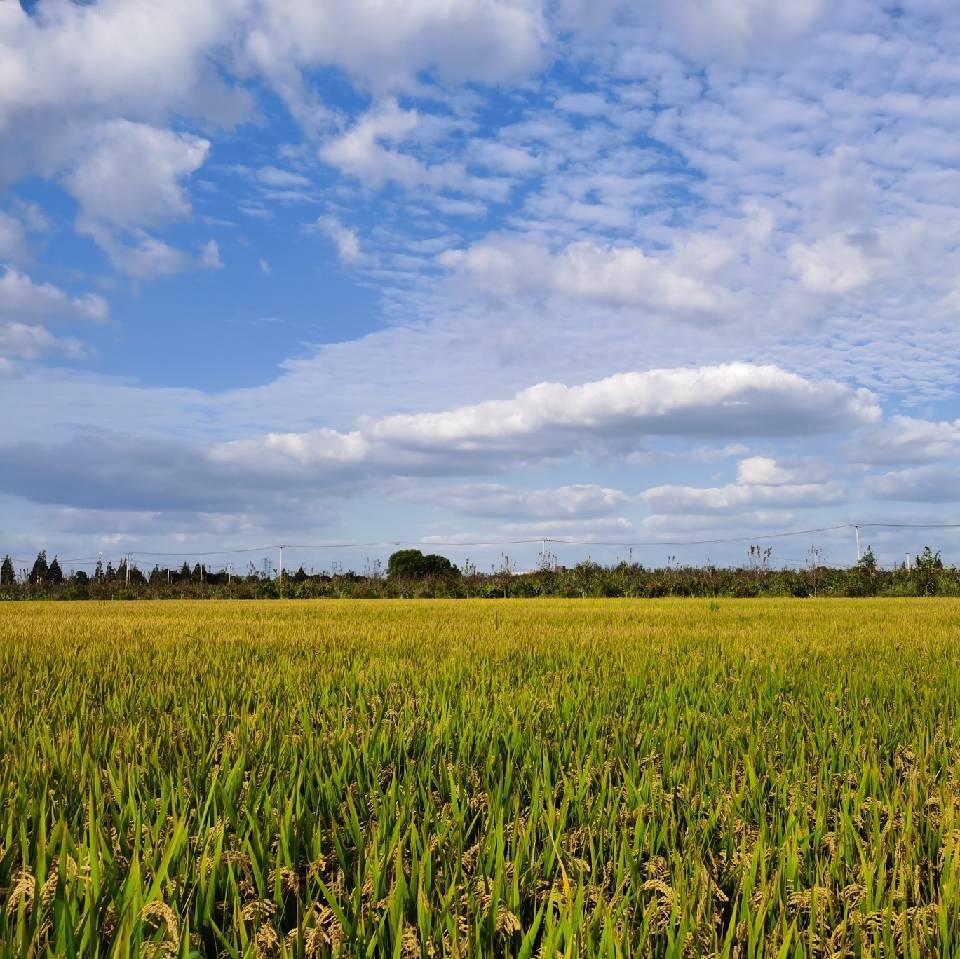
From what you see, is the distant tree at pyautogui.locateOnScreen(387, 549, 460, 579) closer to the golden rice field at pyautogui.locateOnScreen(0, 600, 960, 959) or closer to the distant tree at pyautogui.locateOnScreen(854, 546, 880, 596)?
the distant tree at pyautogui.locateOnScreen(854, 546, 880, 596)

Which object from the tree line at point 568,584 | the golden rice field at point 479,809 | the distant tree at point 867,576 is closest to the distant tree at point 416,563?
the tree line at point 568,584

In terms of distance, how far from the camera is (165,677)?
4676mm

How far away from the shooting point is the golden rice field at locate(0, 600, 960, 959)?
4.76 ft

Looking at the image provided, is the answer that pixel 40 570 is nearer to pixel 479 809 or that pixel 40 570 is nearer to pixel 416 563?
pixel 416 563

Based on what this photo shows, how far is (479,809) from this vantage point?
2.21 metres

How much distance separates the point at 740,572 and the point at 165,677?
82.3ft

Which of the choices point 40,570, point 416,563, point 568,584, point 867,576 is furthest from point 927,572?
point 40,570

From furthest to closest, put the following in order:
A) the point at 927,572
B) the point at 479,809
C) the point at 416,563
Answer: the point at 416,563
the point at 927,572
the point at 479,809

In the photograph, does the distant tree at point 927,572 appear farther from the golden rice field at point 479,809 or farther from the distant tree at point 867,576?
the golden rice field at point 479,809

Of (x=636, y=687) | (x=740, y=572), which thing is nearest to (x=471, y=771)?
(x=636, y=687)

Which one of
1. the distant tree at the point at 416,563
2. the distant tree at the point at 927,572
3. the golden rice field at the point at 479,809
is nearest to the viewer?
the golden rice field at the point at 479,809

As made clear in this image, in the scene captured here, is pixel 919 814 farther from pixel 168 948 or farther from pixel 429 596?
pixel 429 596

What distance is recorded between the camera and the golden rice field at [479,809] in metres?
1.45

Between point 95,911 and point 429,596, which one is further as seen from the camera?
point 429,596
